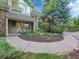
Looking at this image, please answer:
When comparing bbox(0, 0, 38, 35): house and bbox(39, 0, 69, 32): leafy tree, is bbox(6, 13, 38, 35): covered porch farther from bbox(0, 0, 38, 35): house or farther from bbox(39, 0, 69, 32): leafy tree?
bbox(39, 0, 69, 32): leafy tree

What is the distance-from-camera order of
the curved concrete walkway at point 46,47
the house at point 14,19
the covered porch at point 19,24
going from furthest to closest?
the covered porch at point 19,24
the house at point 14,19
the curved concrete walkway at point 46,47

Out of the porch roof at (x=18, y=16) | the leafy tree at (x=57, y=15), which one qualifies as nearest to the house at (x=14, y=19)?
the porch roof at (x=18, y=16)

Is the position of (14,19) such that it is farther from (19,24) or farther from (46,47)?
(46,47)

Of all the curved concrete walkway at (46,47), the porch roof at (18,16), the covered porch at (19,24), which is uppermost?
the porch roof at (18,16)

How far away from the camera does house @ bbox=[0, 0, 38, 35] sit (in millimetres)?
18688

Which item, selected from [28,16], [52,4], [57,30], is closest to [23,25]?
[28,16]

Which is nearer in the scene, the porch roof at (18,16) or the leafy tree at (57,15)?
the porch roof at (18,16)

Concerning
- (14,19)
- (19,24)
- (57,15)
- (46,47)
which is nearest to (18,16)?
(14,19)

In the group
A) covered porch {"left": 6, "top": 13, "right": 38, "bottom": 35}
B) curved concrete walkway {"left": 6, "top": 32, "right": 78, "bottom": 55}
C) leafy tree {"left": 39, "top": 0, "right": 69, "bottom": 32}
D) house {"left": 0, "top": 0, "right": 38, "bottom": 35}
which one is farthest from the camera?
leafy tree {"left": 39, "top": 0, "right": 69, "bottom": 32}

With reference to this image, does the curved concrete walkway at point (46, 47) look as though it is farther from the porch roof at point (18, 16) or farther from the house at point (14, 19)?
the porch roof at point (18, 16)

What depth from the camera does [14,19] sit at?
21266 millimetres

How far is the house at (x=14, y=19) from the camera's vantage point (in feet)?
61.3

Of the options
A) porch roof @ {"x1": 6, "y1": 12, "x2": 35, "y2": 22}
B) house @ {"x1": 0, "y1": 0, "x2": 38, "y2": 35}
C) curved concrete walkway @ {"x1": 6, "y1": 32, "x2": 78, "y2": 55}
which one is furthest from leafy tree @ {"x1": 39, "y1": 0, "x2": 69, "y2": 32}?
curved concrete walkway @ {"x1": 6, "y1": 32, "x2": 78, "y2": 55}

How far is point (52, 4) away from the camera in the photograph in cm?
543
